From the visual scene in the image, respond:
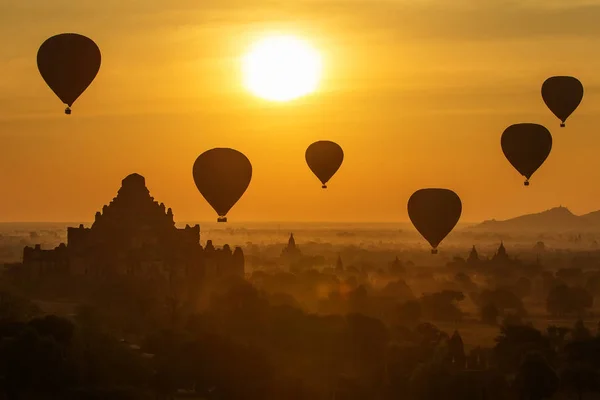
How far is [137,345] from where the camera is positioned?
81062 mm

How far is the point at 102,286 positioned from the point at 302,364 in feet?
143

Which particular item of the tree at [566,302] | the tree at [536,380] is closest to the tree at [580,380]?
the tree at [536,380]

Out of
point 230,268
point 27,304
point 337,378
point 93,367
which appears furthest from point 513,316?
point 93,367

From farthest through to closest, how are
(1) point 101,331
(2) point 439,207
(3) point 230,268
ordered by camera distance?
(3) point 230,268, (2) point 439,207, (1) point 101,331

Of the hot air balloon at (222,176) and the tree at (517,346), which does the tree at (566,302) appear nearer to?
the tree at (517,346)

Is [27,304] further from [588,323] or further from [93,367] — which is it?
[588,323]

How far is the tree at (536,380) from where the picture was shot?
211ft

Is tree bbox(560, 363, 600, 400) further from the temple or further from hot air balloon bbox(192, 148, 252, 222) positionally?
the temple

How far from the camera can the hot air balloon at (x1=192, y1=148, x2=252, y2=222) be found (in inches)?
3371

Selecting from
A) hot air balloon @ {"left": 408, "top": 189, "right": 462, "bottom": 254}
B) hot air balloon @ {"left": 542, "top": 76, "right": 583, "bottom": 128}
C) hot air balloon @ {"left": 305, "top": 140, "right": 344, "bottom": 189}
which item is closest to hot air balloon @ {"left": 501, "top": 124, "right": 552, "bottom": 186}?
hot air balloon @ {"left": 542, "top": 76, "right": 583, "bottom": 128}

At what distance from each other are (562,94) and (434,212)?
34.3 ft

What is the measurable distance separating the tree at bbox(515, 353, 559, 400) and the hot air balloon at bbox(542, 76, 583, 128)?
20.0 meters

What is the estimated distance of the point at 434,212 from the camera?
282ft

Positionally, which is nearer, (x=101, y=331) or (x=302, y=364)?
(x=302, y=364)
